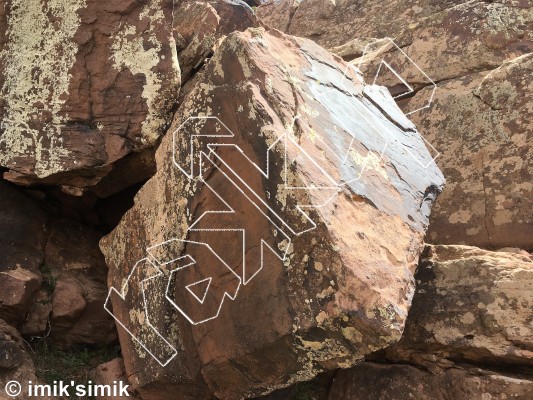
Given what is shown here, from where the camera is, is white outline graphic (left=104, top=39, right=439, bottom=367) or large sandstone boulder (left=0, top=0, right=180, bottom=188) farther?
large sandstone boulder (left=0, top=0, right=180, bottom=188)

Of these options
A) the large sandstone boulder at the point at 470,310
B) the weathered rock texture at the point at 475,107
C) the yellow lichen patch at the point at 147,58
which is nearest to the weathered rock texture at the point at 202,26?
the yellow lichen patch at the point at 147,58

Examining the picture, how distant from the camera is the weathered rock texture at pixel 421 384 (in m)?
3.14

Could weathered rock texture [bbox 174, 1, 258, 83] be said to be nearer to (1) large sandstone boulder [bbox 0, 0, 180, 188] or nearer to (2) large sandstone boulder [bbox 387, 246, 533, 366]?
(1) large sandstone boulder [bbox 0, 0, 180, 188]

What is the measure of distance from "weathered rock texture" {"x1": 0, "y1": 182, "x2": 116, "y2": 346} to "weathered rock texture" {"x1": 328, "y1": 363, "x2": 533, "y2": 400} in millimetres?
1704

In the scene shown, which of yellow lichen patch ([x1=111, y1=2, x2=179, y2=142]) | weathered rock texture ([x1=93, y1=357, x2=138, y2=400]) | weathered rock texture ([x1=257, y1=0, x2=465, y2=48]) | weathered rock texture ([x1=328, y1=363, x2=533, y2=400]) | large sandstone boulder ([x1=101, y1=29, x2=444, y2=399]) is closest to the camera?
large sandstone boulder ([x1=101, y1=29, x2=444, y2=399])

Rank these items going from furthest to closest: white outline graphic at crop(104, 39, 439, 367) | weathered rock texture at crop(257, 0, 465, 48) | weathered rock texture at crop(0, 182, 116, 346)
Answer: weathered rock texture at crop(257, 0, 465, 48) → weathered rock texture at crop(0, 182, 116, 346) → white outline graphic at crop(104, 39, 439, 367)

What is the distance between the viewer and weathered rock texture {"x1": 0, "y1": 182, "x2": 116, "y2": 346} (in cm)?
415

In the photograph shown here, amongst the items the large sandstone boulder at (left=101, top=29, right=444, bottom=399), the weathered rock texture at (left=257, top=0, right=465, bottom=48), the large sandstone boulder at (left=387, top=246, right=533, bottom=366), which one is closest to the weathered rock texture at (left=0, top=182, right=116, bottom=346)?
the large sandstone boulder at (left=101, top=29, right=444, bottom=399)

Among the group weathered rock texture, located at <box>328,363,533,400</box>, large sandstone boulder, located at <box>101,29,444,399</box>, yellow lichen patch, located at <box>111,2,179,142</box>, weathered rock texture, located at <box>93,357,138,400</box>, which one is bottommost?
weathered rock texture, located at <box>93,357,138,400</box>

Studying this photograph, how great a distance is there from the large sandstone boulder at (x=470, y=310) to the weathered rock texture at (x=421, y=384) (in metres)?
0.10

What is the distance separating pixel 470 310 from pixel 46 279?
8.90 ft

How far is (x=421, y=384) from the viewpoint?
3393 millimetres

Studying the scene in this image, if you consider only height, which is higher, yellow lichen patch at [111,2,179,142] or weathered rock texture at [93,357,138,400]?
yellow lichen patch at [111,2,179,142]

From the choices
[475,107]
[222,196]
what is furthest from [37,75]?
[475,107]
